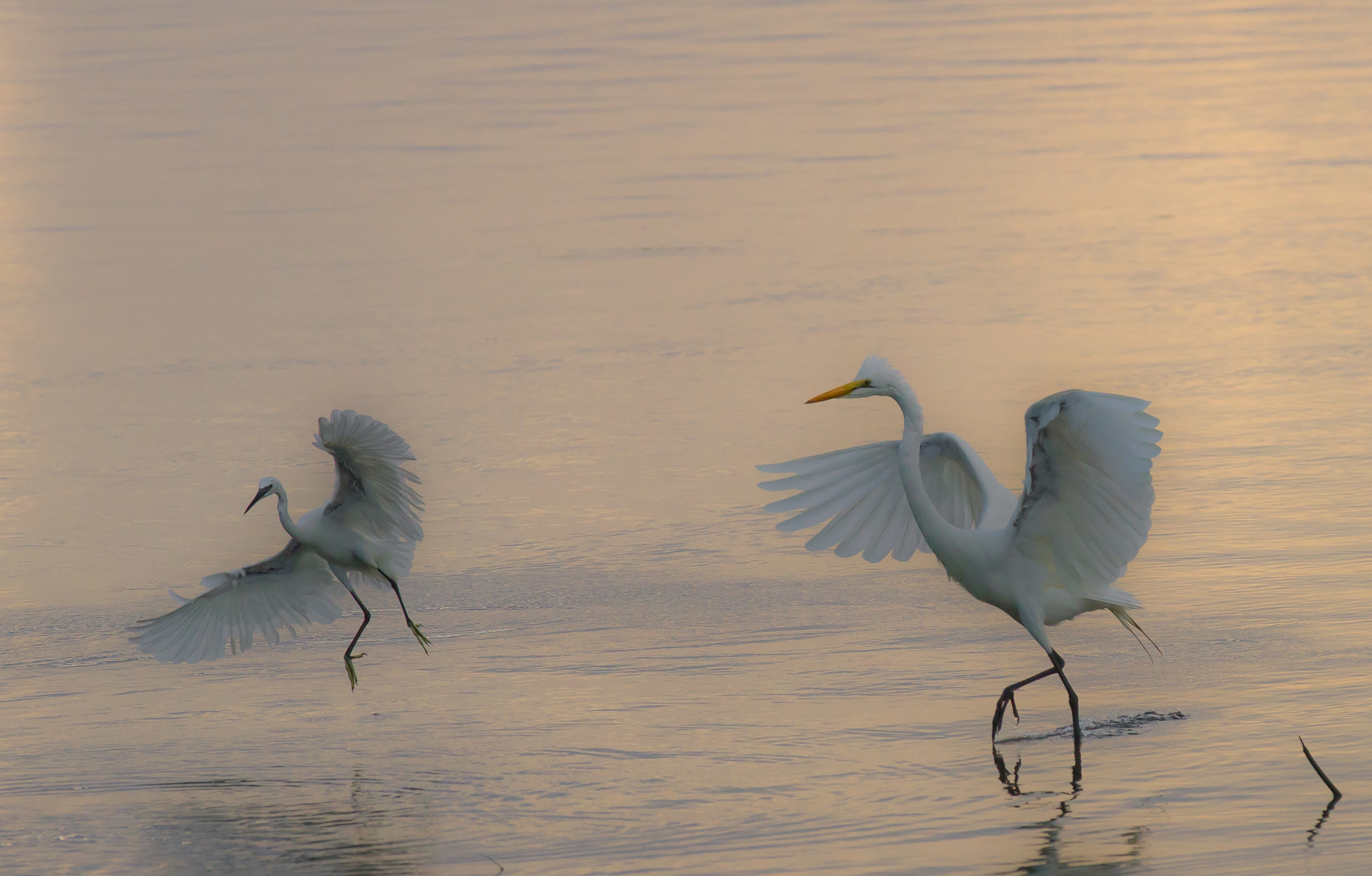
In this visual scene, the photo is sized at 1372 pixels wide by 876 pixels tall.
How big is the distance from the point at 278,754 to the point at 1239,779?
3.32m

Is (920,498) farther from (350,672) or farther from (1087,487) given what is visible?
(350,672)

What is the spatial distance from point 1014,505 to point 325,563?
316 cm

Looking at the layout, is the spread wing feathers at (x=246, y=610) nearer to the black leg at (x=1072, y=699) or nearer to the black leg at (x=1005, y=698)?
the black leg at (x=1005, y=698)

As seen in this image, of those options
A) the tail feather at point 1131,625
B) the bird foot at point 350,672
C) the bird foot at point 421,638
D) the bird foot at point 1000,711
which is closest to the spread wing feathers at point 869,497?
the tail feather at point 1131,625

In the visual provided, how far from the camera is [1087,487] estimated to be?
742 cm

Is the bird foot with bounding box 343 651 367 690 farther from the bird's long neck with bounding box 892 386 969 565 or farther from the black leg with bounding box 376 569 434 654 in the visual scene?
the bird's long neck with bounding box 892 386 969 565

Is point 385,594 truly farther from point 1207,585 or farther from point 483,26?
point 483,26

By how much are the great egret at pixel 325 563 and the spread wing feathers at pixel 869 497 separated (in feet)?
5.39

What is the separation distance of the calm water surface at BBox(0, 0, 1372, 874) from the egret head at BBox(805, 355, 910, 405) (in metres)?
1.15

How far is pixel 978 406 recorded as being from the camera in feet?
37.7

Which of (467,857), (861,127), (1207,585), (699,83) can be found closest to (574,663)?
(467,857)

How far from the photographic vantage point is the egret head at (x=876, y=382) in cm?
771

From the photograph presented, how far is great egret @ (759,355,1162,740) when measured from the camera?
7.14 meters

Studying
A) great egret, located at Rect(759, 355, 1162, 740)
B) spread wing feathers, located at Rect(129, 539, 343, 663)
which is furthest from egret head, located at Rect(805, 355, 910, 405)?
spread wing feathers, located at Rect(129, 539, 343, 663)
